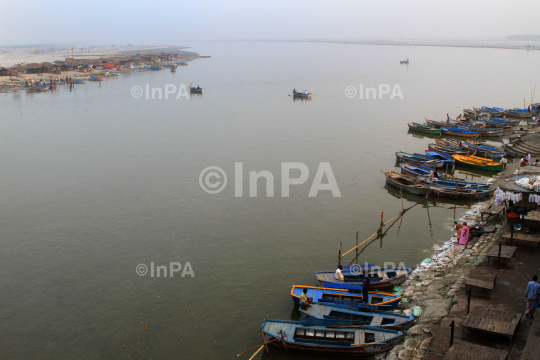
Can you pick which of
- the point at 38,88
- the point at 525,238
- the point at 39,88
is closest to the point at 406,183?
the point at 525,238

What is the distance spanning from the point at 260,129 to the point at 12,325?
98.4 feet

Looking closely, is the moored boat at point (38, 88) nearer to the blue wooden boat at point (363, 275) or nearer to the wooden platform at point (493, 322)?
the blue wooden boat at point (363, 275)

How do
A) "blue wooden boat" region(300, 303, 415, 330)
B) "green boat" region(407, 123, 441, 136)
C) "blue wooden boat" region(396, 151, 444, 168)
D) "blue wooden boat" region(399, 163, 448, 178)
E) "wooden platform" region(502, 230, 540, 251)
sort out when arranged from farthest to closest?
1. "green boat" region(407, 123, 441, 136)
2. "blue wooden boat" region(396, 151, 444, 168)
3. "blue wooden boat" region(399, 163, 448, 178)
4. "wooden platform" region(502, 230, 540, 251)
5. "blue wooden boat" region(300, 303, 415, 330)

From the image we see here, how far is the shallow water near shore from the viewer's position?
13977mm

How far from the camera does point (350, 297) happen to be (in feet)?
45.8

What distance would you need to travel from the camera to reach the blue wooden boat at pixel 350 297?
13383 millimetres

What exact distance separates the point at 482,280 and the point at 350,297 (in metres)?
4.07

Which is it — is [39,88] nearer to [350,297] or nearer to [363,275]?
[363,275]

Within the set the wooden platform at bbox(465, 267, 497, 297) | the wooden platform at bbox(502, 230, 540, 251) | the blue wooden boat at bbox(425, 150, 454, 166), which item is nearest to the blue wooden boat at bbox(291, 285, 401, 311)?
the wooden platform at bbox(465, 267, 497, 297)

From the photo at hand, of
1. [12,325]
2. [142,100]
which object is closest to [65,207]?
[12,325]

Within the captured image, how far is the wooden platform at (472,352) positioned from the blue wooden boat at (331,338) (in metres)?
2.44

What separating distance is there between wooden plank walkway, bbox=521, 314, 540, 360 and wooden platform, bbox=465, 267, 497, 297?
189 cm

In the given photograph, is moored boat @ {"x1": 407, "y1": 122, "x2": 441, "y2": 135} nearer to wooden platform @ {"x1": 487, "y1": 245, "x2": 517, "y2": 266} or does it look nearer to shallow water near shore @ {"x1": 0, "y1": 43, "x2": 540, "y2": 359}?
shallow water near shore @ {"x1": 0, "y1": 43, "x2": 540, "y2": 359}

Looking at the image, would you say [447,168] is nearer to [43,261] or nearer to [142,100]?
[43,261]
